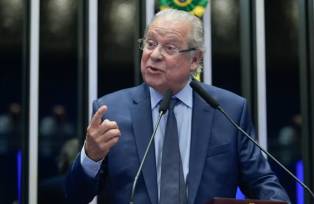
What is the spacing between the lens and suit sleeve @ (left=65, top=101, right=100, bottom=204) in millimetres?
2264

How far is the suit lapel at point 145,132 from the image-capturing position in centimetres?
235

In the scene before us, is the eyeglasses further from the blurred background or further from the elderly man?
the blurred background

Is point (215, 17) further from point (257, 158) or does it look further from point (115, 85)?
point (257, 158)

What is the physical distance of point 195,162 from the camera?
2.43 meters

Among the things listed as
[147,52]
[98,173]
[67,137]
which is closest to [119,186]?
[98,173]

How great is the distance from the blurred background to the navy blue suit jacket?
57.7 inches

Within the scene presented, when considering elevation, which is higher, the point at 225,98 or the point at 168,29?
the point at 168,29

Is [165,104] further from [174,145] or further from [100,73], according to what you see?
[100,73]

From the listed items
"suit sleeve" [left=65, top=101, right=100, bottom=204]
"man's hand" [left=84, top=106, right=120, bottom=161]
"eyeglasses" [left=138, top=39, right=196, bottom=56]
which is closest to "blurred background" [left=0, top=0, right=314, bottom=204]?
"eyeglasses" [left=138, top=39, right=196, bottom=56]

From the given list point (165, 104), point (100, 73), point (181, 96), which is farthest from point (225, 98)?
point (100, 73)

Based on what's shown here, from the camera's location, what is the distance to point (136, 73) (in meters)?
4.09

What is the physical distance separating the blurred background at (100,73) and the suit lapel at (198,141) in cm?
154

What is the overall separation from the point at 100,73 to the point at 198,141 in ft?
5.51

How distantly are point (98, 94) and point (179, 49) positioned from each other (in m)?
1.55
